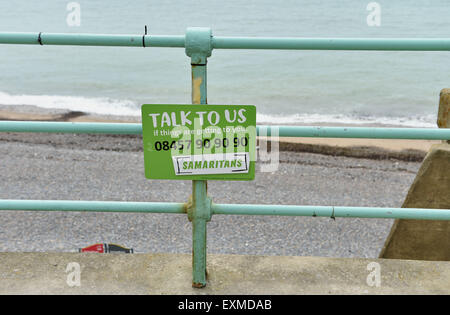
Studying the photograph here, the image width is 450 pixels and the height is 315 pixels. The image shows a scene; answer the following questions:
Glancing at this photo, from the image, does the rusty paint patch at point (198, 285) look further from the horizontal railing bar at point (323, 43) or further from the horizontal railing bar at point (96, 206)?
the horizontal railing bar at point (323, 43)

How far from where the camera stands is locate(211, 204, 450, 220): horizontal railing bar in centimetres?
217

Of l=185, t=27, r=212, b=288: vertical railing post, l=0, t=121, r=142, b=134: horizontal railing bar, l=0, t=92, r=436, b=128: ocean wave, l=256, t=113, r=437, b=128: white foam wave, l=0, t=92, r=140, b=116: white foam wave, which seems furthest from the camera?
l=0, t=92, r=140, b=116: white foam wave

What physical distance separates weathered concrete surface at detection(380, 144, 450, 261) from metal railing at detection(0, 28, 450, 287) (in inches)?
37.6

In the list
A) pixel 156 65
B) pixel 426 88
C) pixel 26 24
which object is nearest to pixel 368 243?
pixel 426 88

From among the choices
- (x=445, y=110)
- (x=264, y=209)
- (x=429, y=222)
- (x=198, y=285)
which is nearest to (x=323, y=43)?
(x=264, y=209)

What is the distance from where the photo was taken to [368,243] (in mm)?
4898

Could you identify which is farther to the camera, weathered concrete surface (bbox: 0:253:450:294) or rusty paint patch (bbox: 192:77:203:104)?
weathered concrete surface (bbox: 0:253:450:294)

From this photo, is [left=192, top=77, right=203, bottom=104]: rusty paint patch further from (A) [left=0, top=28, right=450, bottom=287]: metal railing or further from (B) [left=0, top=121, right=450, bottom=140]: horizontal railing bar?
(B) [left=0, top=121, right=450, bottom=140]: horizontal railing bar

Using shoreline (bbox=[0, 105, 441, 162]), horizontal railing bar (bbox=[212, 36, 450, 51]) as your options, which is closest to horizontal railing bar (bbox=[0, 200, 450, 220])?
horizontal railing bar (bbox=[212, 36, 450, 51])

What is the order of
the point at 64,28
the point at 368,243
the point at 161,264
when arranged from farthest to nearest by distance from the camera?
the point at 64,28, the point at 368,243, the point at 161,264

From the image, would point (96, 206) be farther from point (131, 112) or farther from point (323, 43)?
point (131, 112)

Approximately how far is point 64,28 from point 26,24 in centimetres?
474
